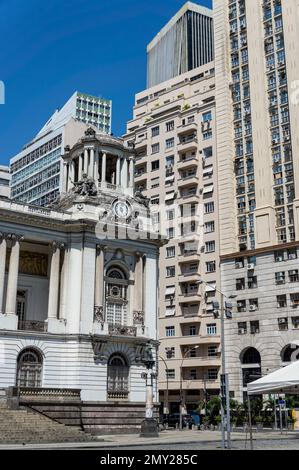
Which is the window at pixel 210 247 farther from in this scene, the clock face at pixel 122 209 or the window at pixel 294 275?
the clock face at pixel 122 209

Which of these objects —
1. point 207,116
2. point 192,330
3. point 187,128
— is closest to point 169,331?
point 192,330

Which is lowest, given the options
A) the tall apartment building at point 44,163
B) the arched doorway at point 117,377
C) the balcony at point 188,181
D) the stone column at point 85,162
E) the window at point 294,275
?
the arched doorway at point 117,377

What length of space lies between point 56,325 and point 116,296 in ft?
18.5

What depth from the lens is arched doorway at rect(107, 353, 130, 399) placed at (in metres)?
44.5

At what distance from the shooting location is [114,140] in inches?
2050

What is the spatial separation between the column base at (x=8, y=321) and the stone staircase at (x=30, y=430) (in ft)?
19.6

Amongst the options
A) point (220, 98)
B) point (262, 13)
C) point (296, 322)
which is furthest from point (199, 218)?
point (262, 13)

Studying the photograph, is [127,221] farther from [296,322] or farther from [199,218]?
[199,218]

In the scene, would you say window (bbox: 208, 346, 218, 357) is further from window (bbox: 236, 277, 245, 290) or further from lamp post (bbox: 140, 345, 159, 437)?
lamp post (bbox: 140, 345, 159, 437)

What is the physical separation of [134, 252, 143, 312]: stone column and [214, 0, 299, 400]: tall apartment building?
1780 centimetres

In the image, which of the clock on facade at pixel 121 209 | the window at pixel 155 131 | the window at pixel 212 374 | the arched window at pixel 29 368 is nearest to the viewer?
the arched window at pixel 29 368

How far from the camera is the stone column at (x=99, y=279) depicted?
44906 mm

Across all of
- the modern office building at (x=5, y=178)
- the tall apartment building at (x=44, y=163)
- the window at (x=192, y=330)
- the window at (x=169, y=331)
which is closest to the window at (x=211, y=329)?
the window at (x=192, y=330)

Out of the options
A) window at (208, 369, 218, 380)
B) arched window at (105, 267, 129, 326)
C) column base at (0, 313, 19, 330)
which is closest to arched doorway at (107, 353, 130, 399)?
arched window at (105, 267, 129, 326)
